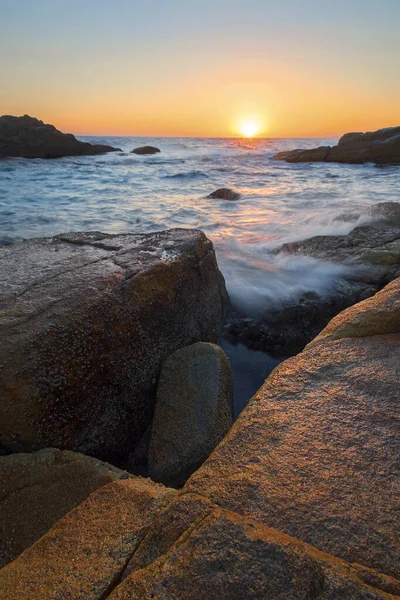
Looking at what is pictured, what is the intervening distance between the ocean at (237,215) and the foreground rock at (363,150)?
26.4 feet

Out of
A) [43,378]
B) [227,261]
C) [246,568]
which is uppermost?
[246,568]

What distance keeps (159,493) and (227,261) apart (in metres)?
4.33

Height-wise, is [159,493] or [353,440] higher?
[353,440]

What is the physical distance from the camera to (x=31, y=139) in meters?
29.9

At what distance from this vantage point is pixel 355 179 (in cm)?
1719

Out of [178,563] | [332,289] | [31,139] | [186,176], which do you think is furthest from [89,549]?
[31,139]

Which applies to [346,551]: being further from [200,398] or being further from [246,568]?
[200,398]

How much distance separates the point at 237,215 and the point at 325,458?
329 inches

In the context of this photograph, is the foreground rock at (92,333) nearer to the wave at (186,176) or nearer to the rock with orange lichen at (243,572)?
the rock with orange lichen at (243,572)

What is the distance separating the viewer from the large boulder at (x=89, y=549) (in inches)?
42.5

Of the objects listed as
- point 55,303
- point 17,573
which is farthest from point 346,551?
point 55,303

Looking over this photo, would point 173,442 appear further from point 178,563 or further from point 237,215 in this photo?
point 237,215

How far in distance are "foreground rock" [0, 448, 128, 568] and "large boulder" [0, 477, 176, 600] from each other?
189mm

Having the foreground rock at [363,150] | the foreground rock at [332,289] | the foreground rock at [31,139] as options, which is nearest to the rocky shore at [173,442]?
the foreground rock at [332,289]
